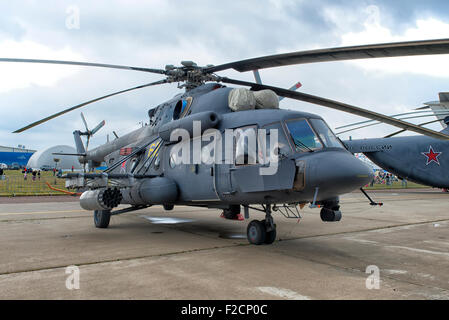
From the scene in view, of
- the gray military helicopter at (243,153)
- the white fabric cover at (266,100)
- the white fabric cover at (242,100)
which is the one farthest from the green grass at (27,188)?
the white fabric cover at (266,100)

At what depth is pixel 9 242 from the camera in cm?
779

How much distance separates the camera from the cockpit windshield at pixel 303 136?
643 centimetres

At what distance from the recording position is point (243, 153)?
696 centimetres

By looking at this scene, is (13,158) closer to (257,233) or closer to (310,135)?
(257,233)

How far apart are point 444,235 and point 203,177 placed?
259 inches

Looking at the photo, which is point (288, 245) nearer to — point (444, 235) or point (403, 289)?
point (403, 289)

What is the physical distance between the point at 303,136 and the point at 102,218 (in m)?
6.44

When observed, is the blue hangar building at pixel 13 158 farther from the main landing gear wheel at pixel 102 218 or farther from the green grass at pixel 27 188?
the main landing gear wheel at pixel 102 218

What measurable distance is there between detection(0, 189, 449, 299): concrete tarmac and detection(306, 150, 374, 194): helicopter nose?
52.2 inches

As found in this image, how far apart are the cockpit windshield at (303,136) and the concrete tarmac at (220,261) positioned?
6.63 ft

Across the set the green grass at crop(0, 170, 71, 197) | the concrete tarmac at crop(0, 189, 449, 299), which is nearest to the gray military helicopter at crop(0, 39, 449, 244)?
the concrete tarmac at crop(0, 189, 449, 299)

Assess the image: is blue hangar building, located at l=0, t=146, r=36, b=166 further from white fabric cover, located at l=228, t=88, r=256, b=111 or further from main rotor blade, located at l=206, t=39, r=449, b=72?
main rotor blade, located at l=206, t=39, r=449, b=72
